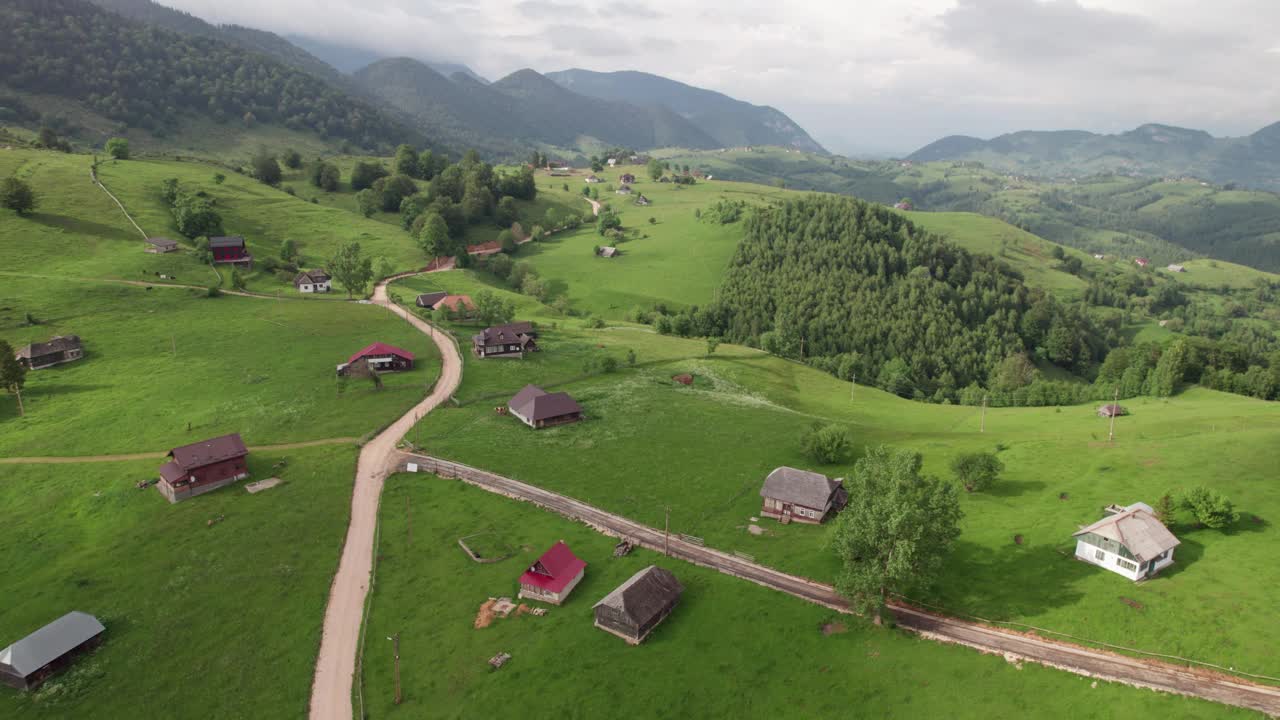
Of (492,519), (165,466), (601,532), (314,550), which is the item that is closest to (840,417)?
(601,532)

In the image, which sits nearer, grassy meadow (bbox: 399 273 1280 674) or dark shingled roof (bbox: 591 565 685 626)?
grassy meadow (bbox: 399 273 1280 674)

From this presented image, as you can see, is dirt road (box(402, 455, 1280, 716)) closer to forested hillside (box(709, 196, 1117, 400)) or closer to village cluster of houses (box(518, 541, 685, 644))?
village cluster of houses (box(518, 541, 685, 644))

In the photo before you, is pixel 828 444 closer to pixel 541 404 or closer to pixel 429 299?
pixel 541 404

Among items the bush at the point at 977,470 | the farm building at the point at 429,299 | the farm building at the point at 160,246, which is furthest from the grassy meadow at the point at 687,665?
the farm building at the point at 160,246

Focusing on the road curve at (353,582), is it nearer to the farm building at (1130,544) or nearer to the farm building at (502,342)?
the farm building at (502,342)

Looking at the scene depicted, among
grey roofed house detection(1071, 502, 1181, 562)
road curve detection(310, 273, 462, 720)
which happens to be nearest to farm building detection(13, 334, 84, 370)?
road curve detection(310, 273, 462, 720)

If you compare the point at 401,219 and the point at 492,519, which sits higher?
the point at 401,219

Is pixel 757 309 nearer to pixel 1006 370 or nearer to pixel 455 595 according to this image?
pixel 1006 370
